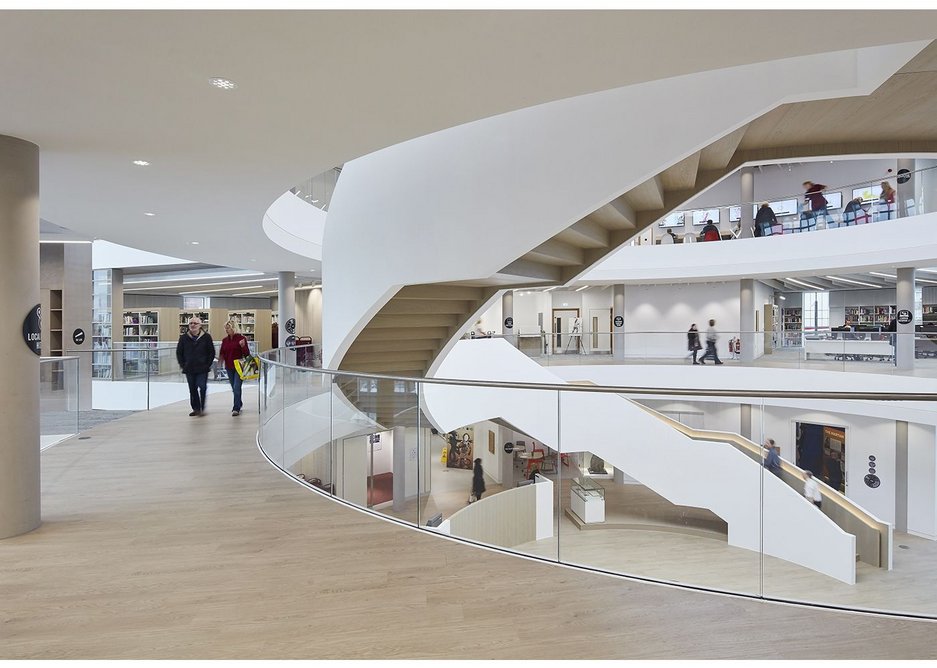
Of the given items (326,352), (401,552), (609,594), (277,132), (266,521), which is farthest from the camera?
(326,352)

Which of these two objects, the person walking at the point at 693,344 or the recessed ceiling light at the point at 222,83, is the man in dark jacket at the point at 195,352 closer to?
the recessed ceiling light at the point at 222,83

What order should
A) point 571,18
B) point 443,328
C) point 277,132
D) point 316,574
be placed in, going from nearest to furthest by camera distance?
point 571,18 < point 316,574 < point 277,132 < point 443,328

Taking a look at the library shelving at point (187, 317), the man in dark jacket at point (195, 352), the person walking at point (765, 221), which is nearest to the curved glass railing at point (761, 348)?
the person walking at point (765, 221)

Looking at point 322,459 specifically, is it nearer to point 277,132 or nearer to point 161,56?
point 277,132

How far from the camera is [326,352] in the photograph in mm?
7250

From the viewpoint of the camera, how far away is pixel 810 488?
2.76 meters

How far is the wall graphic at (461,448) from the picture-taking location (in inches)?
173

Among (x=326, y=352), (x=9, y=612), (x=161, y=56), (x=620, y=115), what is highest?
(x=620, y=115)

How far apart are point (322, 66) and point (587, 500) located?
2799 mm

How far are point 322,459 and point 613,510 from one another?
2.31m

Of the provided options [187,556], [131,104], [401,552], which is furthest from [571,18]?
[187,556]

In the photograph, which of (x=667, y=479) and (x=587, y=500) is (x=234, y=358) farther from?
(x=667, y=479)

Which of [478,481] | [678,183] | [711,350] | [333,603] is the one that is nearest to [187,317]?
[711,350]

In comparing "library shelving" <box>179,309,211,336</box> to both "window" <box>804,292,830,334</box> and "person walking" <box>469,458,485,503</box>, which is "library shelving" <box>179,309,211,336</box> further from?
"window" <box>804,292,830,334</box>
